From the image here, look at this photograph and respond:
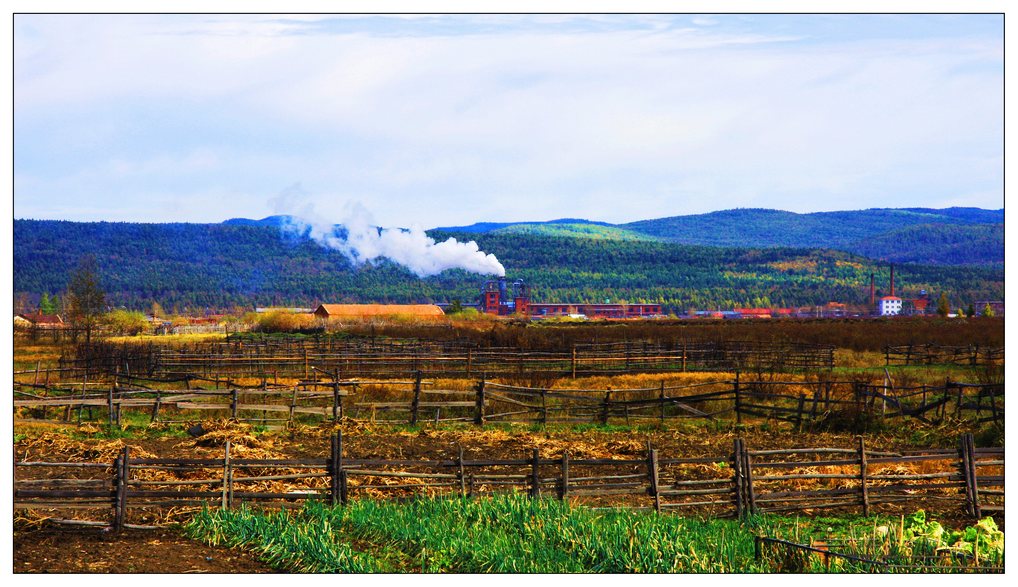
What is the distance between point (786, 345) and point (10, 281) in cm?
4393

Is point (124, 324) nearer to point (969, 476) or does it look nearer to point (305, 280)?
point (969, 476)

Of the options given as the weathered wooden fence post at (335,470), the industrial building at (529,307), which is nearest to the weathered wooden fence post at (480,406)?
the weathered wooden fence post at (335,470)

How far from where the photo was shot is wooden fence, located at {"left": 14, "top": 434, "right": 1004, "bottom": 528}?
493 inches

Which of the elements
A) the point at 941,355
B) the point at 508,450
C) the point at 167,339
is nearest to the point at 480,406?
the point at 508,450

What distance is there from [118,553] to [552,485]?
5507 mm

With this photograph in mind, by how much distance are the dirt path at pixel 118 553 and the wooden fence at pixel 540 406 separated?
11.1 meters

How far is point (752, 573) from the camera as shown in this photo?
8828 millimetres

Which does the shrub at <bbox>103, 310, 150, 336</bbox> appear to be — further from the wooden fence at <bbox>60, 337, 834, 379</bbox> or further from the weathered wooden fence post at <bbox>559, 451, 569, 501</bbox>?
the weathered wooden fence post at <bbox>559, 451, 569, 501</bbox>

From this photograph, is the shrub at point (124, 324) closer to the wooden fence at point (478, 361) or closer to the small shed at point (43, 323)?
the small shed at point (43, 323)

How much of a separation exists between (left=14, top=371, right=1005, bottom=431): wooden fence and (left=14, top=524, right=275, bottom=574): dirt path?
11.1 m

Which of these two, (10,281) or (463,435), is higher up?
(10,281)

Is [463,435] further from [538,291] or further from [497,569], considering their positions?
[538,291]

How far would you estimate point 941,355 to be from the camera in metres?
44.2
